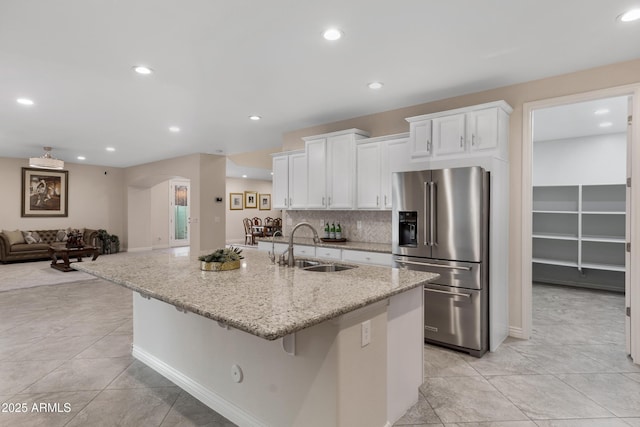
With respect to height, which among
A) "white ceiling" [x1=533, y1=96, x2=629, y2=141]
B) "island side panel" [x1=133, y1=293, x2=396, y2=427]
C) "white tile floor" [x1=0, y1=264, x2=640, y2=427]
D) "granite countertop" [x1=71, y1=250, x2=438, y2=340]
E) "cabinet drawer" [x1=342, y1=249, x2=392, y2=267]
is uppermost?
"white ceiling" [x1=533, y1=96, x2=629, y2=141]

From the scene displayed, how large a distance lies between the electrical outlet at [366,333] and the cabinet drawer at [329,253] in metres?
2.45

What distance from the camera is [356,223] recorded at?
15.8 ft

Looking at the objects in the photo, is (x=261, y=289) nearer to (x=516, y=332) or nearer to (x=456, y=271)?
(x=456, y=271)

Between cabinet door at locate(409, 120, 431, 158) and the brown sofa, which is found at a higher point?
cabinet door at locate(409, 120, 431, 158)

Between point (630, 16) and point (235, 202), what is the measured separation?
1187 cm

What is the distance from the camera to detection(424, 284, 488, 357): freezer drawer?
313cm

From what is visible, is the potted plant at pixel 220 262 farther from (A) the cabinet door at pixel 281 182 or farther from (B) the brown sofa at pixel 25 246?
(B) the brown sofa at pixel 25 246

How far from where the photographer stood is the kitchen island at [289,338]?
62.0 inches

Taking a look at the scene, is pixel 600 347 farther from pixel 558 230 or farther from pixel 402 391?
pixel 558 230

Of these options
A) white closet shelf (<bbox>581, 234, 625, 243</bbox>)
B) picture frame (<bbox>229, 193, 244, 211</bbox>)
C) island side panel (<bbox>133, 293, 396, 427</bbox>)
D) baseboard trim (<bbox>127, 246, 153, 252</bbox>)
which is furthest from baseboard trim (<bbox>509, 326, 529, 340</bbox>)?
picture frame (<bbox>229, 193, 244, 211</bbox>)

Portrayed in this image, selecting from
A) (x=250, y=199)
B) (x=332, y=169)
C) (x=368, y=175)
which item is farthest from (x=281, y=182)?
(x=250, y=199)

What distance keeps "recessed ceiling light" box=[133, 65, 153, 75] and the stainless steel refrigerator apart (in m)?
2.66

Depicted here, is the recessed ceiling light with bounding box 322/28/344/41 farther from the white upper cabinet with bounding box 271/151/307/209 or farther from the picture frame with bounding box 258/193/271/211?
the picture frame with bounding box 258/193/271/211

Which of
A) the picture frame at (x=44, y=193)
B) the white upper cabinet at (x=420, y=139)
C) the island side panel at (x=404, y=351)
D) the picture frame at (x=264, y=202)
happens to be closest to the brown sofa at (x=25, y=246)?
the picture frame at (x=44, y=193)
